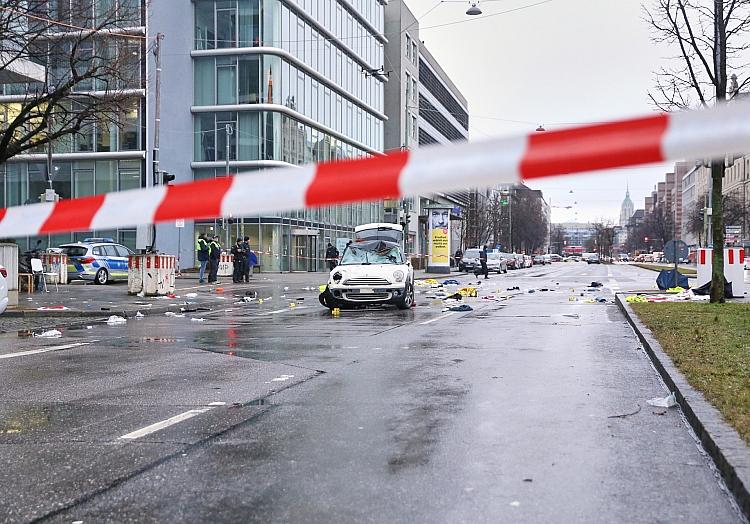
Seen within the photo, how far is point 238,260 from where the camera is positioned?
31.6 meters

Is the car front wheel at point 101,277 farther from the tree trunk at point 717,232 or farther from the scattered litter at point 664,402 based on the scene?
the scattered litter at point 664,402

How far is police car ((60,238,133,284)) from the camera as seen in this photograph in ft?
95.0

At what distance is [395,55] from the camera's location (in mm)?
71375

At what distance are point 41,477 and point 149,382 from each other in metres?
3.36

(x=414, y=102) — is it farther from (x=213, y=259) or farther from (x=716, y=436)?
(x=716, y=436)

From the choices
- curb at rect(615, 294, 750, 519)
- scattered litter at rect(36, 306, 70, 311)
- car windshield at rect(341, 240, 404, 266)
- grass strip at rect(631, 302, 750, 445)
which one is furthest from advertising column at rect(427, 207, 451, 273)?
curb at rect(615, 294, 750, 519)

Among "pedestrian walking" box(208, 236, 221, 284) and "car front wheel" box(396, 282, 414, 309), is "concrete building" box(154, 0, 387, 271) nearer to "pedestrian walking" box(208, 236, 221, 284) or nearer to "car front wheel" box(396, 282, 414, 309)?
"pedestrian walking" box(208, 236, 221, 284)

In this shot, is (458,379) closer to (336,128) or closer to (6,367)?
(6,367)

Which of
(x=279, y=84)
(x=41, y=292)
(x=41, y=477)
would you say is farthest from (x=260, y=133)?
(x=41, y=477)

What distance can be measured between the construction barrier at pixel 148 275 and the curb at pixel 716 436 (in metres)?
16.3

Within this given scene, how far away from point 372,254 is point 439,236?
3021cm

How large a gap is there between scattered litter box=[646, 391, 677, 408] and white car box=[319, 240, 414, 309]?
1117 cm

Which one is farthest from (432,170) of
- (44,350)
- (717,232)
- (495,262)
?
(495,262)

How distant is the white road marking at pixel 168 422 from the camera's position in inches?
219
